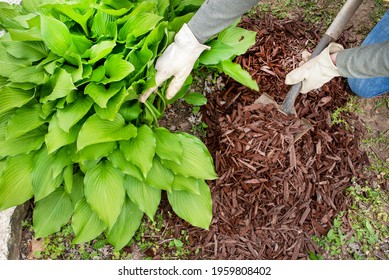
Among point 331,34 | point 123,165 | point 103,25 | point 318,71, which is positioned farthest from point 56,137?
point 331,34

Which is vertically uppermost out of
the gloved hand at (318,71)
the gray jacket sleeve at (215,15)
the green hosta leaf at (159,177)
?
the gray jacket sleeve at (215,15)

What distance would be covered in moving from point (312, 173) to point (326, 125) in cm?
34

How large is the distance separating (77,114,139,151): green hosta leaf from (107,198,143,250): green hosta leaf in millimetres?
476

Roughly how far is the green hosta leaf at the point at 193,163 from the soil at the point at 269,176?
1.02 feet

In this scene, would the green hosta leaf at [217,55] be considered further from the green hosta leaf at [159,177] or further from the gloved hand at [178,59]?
the green hosta leaf at [159,177]

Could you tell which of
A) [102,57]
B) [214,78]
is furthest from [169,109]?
[102,57]

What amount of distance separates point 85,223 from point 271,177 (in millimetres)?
1105

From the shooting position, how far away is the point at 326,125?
2.67 m

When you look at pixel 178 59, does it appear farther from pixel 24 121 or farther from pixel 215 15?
pixel 24 121

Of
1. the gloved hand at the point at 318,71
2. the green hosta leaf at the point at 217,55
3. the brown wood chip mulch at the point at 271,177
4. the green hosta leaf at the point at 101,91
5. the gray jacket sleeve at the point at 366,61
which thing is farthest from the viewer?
the brown wood chip mulch at the point at 271,177

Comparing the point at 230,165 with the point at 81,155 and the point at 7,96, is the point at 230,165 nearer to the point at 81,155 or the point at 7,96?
the point at 81,155

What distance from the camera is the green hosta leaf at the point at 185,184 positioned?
2.25 m

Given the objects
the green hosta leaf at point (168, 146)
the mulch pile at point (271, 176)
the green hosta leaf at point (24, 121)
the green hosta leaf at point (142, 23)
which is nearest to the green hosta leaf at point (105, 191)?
the green hosta leaf at point (168, 146)

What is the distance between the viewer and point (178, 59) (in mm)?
2041
